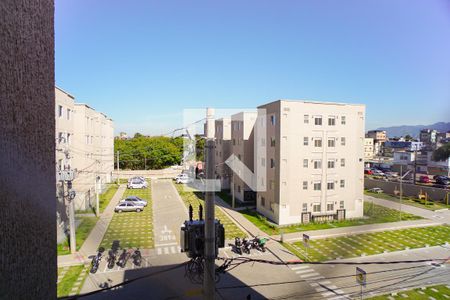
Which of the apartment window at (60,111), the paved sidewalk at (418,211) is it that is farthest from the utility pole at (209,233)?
the paved sidewalk at (418,211)

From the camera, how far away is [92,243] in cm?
1260

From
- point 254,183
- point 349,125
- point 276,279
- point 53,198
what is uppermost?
point 349,125

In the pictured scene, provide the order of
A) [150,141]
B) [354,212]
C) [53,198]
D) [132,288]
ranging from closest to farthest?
[53,198]
[132,288]
[354,212]
[150,141]

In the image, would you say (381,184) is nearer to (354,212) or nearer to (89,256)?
(354,212)

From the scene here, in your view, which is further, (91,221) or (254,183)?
(254,183)

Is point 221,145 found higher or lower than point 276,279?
higher

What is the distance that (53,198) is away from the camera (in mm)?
1690

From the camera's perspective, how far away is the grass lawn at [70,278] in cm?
841

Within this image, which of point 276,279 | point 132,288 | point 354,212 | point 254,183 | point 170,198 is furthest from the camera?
point 170,198

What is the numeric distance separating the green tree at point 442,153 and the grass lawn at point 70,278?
3628 cm

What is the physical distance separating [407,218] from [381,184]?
8906 millimetres

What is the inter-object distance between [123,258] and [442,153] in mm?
36098

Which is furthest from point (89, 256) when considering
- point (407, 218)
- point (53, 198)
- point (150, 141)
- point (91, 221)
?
point (150, 141)

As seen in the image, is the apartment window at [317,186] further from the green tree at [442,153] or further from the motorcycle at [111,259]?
the green tree at [442,153]
